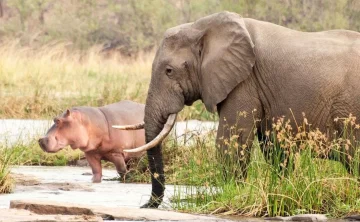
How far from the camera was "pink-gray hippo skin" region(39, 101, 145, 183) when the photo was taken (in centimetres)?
1089

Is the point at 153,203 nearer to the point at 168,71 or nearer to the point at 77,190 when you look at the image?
the point at 168,71

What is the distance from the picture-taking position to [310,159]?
26.6 ft

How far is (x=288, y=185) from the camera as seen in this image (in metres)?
8.02

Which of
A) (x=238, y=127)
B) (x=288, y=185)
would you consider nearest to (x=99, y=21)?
(x=238, y=127)

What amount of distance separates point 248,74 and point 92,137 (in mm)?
2407

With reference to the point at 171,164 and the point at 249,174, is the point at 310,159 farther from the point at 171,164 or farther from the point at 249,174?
the point at 171,164

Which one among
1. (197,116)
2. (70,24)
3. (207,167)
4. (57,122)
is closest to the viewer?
(207,167)

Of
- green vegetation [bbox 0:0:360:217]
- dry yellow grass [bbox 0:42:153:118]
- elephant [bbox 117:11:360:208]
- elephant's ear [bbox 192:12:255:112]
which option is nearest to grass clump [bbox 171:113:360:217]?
green vegetation [bbox 0:0:360:217]

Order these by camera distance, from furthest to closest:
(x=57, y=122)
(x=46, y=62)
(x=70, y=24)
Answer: (x=70, y=24), (x=46, y=62), (x=57, y=122)

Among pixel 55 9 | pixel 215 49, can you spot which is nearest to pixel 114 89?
pixel 215 49

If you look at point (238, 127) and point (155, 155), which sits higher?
point (238, 127)

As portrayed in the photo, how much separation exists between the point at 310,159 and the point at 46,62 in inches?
623

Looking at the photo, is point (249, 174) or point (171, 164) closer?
point (249, 174)

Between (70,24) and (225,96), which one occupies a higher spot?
(70,24)
